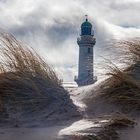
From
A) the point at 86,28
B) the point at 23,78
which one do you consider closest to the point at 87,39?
the point at 86,28

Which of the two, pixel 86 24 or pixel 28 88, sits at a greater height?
pixel 86 24

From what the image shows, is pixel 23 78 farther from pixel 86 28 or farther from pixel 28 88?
pixel 86 28

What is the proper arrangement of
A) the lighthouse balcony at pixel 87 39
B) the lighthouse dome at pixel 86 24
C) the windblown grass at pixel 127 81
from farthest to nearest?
the lighthouse dome at pixel 86 24 → the lighthouse balcony at pixel 87 39 → the windblown grass at pixel 127 81

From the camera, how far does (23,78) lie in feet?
18.2

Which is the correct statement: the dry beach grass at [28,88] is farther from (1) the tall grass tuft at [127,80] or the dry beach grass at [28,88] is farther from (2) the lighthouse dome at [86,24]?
(2) the lighthouse dome at [86,24]

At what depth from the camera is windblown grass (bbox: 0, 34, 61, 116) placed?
5.43 m

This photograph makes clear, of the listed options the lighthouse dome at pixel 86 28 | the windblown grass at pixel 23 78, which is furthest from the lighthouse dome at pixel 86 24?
the windblown grass at pixel 23 78

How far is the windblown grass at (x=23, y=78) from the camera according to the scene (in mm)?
5426

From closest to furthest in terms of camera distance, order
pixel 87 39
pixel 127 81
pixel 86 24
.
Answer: pixel 127 81 < pixel 87 39 < pixel 86 24

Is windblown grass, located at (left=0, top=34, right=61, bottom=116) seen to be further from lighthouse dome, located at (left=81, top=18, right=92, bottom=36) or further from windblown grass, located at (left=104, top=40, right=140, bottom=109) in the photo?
lighthouse dome, located at (left=81, top=18, right=92, bottom=36)

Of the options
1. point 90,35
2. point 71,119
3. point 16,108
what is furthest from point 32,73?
point 90,35

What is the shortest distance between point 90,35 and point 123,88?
42345 mm

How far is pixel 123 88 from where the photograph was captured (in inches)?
209

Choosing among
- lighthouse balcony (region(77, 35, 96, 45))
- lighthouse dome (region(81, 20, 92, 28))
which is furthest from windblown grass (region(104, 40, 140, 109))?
lighthouse dome (region(81, 20, 92, 28))
